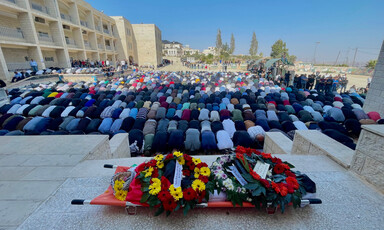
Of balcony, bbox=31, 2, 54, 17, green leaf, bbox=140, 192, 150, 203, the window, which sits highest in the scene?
balcony, bbox=31, 2, 54, 17

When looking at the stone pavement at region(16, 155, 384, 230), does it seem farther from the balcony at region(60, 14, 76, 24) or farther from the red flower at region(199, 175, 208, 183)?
the balcony at region(60, 14, 76, 24)

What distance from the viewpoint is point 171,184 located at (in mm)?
2074

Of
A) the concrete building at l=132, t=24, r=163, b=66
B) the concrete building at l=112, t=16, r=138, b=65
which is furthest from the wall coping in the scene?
the concrete building at l=132, t=24, r=163, b=66

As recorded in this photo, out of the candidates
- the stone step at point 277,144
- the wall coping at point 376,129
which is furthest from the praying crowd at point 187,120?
the wall coping at point 376,129

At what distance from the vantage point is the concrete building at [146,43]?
40844 mm

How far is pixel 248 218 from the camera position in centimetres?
200

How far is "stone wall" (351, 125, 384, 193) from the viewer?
2.24m

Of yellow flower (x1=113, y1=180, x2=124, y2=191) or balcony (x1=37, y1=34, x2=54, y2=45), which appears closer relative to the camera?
yellow flower (x1=113, y1=180, x2=124, y2=191)

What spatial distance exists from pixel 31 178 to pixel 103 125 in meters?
4.63

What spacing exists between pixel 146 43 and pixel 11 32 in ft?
92.9

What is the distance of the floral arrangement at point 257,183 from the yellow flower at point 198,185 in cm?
14

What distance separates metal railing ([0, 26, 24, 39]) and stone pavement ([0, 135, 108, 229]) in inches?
719

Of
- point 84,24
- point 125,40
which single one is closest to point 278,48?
point 125,40

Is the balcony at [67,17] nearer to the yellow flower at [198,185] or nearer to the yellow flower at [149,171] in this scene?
the yellow flower at [149,171]
